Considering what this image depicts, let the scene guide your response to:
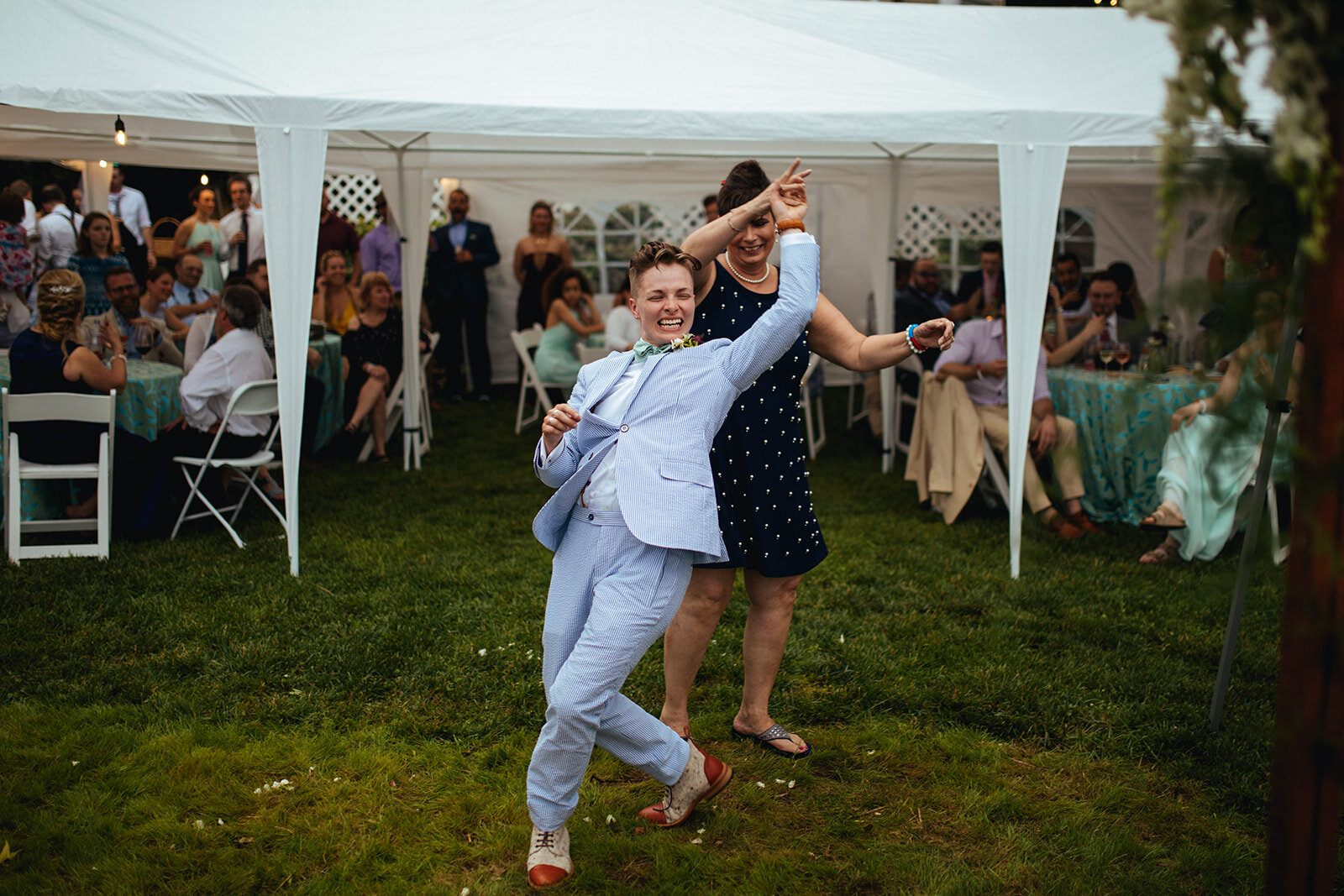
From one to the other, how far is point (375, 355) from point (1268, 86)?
6.84 meters

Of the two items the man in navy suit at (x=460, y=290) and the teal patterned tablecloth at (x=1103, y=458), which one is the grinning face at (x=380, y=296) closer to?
the man in navy suit at (x=460, y=290)

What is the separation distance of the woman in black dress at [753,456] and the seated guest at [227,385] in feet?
10.7

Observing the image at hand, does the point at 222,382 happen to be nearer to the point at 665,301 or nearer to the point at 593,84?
the point at 593,84

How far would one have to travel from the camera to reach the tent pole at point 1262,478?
4.53 ft

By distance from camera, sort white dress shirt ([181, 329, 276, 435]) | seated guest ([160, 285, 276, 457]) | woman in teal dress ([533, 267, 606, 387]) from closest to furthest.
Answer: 1. seated guest ([160, 285, 276, 457])
2. white dress shirt ([181, 329, 276, 435])
3. woman in teal dress ([533, 267, 606, 387])

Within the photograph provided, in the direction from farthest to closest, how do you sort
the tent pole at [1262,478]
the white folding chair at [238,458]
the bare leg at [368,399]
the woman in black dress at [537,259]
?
the woman in black dress at [537,259] → the bare leg at [368,399] → the white folding chair at [238,458] → the tent pole at [1262,478]

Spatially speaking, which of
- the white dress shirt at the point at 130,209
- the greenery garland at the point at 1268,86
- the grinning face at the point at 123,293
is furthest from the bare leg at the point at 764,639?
the white dress shirt at the point at 130,209

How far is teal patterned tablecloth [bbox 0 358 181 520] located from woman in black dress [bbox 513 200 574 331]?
430cm

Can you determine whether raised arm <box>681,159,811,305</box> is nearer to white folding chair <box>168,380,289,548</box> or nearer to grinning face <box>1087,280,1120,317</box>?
white folding chair <box>168,380,289,548</box>

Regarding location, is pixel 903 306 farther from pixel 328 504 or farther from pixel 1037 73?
pixel 328 504

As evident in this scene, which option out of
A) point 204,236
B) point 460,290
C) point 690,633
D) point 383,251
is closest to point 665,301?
point 690,633

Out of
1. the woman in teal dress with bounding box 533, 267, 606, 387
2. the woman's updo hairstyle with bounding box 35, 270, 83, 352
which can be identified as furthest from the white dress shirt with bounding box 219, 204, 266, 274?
the woman's updo hairstyle with bounding box 35, 270, 83, 352

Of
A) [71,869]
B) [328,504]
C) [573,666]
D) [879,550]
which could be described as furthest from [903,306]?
[71,869]

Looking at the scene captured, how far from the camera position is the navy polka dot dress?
2770 millimetres
